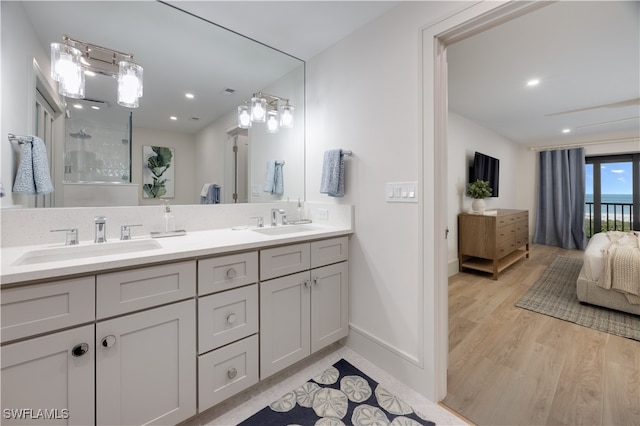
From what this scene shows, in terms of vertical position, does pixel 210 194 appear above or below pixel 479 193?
below

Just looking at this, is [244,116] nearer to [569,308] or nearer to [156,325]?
[156,325]

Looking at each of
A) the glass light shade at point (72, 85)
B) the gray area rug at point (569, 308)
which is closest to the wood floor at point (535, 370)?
the gray area rug at point (569, 308)

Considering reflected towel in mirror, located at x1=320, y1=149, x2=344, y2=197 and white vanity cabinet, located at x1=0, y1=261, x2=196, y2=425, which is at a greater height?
reflected towel in mirror, located at x1=320, y1=149, x2=344, y2=197

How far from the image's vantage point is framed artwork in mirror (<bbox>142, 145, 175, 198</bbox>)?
1.56 meters

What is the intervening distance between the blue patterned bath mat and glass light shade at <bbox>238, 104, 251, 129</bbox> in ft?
5.91

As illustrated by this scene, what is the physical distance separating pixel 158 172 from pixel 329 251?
3.87ft

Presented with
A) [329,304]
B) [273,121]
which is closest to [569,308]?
[329,304]

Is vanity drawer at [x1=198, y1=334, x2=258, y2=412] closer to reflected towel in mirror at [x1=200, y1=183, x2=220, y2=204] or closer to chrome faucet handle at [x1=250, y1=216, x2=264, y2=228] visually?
chrome faucet handle at [x1=250, y1=216, x2=264, y2=228]

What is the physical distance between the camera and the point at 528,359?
69.5 inches

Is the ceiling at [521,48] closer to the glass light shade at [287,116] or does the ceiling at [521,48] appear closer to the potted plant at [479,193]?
the glass light shade at [287,116]

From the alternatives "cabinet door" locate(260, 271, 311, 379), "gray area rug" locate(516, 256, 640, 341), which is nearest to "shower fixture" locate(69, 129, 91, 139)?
"cabinet door" locate(260, 271, 311, 379)

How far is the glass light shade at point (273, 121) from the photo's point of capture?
210 centimetres

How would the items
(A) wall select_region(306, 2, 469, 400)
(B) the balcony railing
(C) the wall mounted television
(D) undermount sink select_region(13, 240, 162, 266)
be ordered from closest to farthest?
(D) undermount sink select_region(13, 240, 162, 266)
(A) wall select_region(306, 2, 469, 400)
(C) the wall mounted television
(B) the balcony railing

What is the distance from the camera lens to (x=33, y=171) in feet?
4.00
